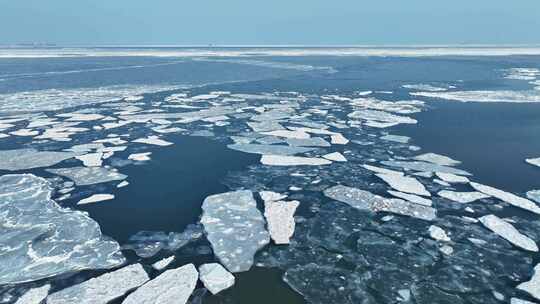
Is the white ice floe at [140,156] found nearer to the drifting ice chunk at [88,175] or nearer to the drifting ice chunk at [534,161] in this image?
the drifting ice chunk at [88,175]

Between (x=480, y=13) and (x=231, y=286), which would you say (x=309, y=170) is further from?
(x=480, y=13)

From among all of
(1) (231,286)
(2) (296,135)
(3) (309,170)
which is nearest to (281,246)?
(1) (231,286)

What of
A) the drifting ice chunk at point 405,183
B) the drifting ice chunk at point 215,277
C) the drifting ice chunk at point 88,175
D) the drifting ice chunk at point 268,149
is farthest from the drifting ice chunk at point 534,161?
the drifting ice chunk at point 88,175

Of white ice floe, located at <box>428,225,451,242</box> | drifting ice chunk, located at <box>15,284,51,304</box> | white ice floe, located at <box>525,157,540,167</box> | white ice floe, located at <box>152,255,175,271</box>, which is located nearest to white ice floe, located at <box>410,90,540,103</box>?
white ice floe, located at <box>525,157,540,167</box>

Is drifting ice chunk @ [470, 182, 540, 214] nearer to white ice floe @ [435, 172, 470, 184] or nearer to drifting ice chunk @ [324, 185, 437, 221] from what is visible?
white ice floe @ [435, 172, 470, 184]

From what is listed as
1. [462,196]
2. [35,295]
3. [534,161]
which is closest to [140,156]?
[35,295]

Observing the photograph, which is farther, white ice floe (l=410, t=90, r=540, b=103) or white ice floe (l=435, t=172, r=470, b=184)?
white ice floe (l=410, t=90, r=540, b=103)
